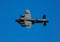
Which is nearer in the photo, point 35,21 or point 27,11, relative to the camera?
point 35,21

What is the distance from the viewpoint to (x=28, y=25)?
49531mm

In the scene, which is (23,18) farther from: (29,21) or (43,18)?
(43,18)

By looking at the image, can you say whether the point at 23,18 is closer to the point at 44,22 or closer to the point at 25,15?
the point at 25,15

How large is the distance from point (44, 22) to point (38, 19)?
165 cm

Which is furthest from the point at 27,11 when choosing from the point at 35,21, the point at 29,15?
the point at 35,21

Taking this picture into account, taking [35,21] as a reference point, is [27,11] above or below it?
above

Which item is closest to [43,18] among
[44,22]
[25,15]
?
[44,22]

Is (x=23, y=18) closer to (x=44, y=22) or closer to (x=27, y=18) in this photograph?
(x=27, y=18)

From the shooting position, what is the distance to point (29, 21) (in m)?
49.2

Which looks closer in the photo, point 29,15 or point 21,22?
point 21,22

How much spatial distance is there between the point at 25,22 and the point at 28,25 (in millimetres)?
1286

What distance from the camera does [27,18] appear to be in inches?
1971

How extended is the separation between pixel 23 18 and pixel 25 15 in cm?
186

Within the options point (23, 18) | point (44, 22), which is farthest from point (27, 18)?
point (44, 22)
